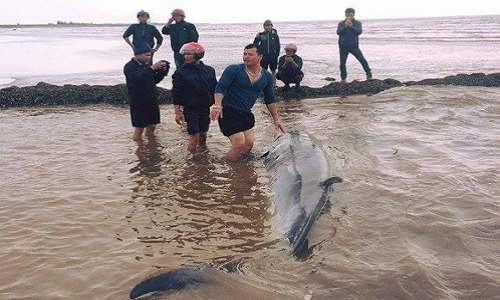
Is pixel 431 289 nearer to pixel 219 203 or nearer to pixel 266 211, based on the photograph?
pixel 266 211

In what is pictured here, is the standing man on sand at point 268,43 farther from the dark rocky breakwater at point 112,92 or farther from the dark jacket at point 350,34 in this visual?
the dark jacket at point 350,34

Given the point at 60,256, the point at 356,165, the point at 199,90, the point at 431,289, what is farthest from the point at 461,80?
the point at 60,256

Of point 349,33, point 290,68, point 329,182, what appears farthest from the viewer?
point 349,33

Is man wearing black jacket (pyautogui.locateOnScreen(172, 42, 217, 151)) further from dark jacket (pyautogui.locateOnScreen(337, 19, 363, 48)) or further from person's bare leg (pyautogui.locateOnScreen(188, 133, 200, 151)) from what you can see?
dark jacket (pyautogui.locateOnScreen(337, 19, 363, 48))

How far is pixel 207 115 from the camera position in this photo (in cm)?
766

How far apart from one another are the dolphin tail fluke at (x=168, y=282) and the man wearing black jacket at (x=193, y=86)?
13.7 ft

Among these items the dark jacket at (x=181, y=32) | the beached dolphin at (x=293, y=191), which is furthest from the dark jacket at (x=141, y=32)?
the beached dolphin at (x=293, y=191)

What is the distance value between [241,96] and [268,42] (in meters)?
6.52

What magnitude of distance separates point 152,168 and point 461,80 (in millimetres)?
10660

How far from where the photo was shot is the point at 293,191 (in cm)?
509

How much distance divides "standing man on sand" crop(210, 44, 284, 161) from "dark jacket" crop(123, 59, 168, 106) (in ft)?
5.03

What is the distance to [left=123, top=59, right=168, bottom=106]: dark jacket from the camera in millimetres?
7664

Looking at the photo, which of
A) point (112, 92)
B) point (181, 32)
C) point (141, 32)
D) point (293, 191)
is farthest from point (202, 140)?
point (112, 92)

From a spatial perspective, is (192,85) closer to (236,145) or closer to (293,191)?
(236,145)
